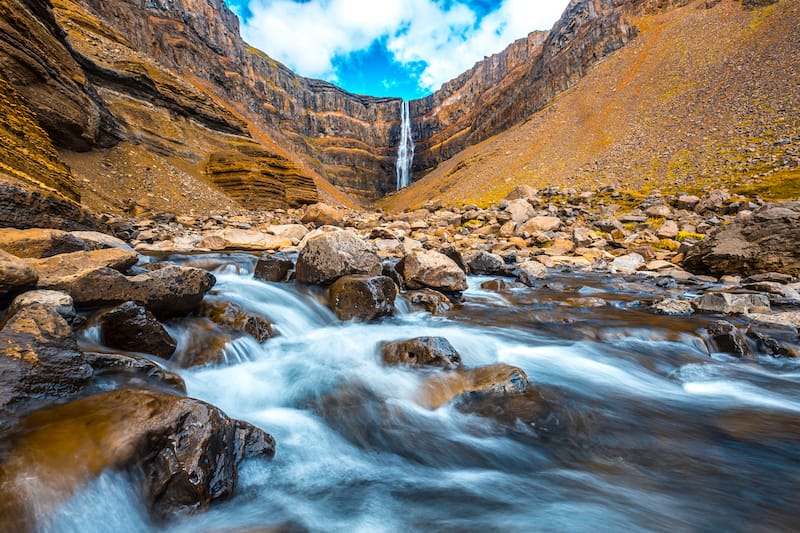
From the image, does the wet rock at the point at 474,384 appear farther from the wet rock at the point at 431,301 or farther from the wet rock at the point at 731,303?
the wet rock at the point at 731,303

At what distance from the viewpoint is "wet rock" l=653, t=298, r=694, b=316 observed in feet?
21.9

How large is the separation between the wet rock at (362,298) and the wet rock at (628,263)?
31.1 feet

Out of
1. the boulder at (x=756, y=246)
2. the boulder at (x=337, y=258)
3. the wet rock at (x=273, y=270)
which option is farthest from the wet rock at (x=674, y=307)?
the wet rock at (x=273, y=270)

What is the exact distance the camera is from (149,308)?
13.3 ft

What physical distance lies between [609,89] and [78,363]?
52.1 m

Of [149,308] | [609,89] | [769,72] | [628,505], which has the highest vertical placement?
[609,89]

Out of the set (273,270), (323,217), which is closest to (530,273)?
(273,270)

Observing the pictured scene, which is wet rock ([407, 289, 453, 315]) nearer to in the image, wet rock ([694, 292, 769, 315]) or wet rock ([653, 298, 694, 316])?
wet rock ([653, 298, 694, 316])

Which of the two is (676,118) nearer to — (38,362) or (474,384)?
(474,384)

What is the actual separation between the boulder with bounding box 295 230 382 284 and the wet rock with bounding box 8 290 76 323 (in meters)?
3.70

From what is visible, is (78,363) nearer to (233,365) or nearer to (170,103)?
(233,365)

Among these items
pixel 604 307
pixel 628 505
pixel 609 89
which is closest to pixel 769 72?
pixel 609 89

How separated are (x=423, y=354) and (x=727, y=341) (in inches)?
186

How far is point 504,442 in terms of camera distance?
3.12 meters
